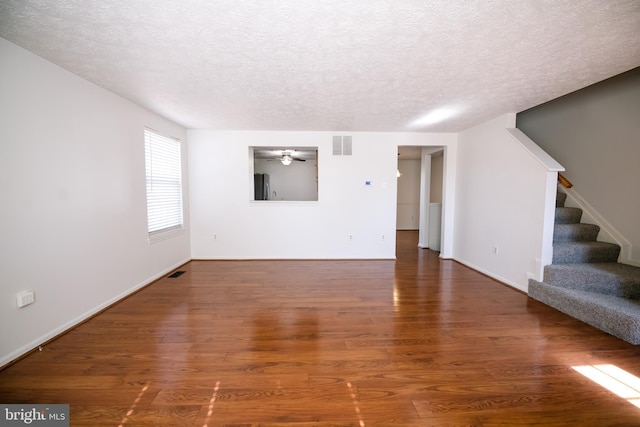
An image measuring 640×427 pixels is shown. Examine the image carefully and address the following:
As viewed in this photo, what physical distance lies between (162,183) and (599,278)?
593 centimetres

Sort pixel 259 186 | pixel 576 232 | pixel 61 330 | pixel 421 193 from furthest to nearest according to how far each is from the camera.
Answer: pixel 259 186 < pixel 421 193 < pixel 576 232 < pixel 61 330

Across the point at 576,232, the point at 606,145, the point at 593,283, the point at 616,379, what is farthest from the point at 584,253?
the point at 616,379

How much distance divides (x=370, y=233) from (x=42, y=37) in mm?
4719

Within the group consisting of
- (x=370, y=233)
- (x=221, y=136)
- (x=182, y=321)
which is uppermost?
(x=221, y=136)

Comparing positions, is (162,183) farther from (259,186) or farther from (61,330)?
(259,186)

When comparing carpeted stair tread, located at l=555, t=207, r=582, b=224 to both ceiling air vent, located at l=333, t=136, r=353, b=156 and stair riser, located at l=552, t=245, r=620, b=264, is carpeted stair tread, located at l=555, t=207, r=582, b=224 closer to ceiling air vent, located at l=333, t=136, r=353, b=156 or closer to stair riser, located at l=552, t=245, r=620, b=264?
stair riser, located at l=552, t=245, r=620, b=264

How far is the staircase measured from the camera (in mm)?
2230

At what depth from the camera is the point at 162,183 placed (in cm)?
389

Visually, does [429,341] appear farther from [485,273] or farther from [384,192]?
[384,192]

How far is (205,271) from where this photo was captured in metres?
4.11

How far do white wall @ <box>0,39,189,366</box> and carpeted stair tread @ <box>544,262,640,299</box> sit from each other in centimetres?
527

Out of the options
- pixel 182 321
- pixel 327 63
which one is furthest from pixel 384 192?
pixel 182 321

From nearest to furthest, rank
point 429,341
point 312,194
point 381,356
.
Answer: point 381,356 < point 429,341 < point 312,194

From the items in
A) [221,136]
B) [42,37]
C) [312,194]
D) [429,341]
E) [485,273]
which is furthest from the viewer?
[312,194]
